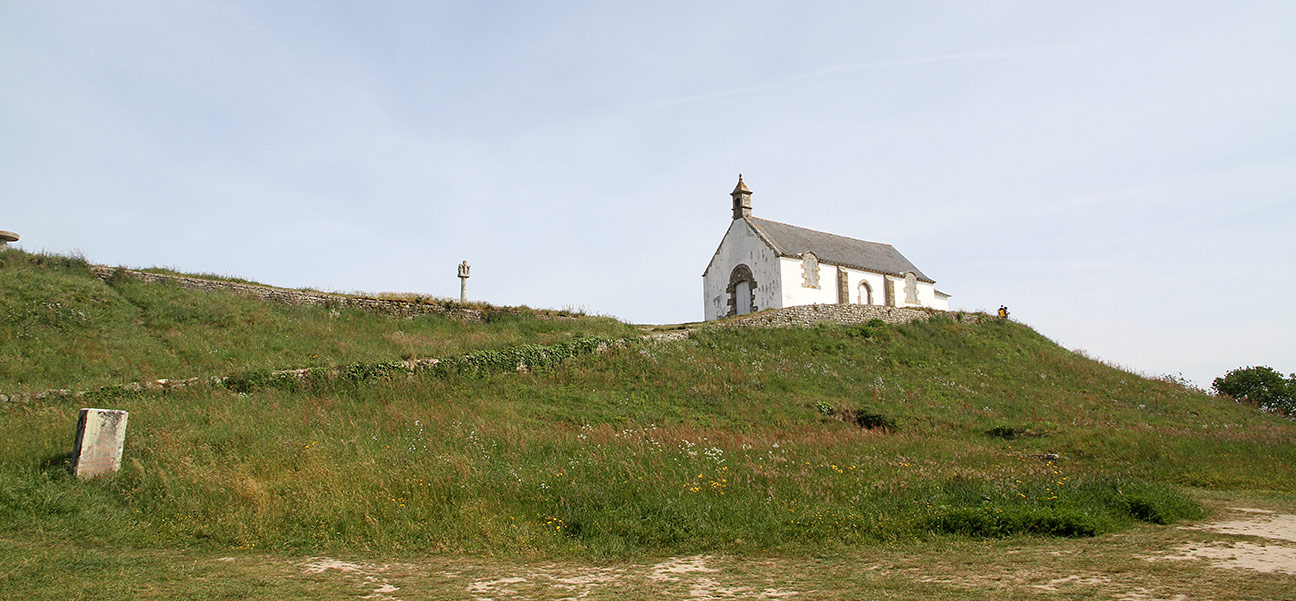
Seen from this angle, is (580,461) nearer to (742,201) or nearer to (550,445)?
(550,445)

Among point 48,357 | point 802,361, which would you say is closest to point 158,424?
point 48,357

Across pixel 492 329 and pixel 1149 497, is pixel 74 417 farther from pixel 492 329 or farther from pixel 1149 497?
pixel 1149 497

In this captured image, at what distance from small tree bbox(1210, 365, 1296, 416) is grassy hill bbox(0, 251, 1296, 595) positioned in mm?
20144

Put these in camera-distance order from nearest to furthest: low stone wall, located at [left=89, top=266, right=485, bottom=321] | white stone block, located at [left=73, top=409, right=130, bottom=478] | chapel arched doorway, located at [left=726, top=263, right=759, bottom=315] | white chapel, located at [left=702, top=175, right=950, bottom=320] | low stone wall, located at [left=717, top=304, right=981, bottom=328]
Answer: white stone block, located at [left=73, top=409, right=130, bottom=478] < low stone wall, located at [left=89, top=266, right=485, bottom=321] < low stone wall, located at [left=717, top=304, right=981, bottom=328] < white chapel, located at [left=702, top=175, right=950, bottom=320] < chapel arched doorway, located at [left=726, top=263, right=759, bottom=315]

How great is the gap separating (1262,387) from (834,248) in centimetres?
2691

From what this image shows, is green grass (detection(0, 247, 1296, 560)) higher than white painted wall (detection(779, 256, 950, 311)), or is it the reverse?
white painted wall (detection(779, 256, 950, 311))

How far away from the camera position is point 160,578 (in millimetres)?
6207

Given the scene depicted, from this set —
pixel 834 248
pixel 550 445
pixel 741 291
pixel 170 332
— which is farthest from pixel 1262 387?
pixel 170 332

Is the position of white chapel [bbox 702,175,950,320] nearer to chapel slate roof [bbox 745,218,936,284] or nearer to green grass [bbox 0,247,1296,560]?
chapel slate roof [bbox 745,218,936,284]

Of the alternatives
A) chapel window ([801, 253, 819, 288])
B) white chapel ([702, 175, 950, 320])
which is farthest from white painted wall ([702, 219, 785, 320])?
chapel window ([801, 253, 819, 288])

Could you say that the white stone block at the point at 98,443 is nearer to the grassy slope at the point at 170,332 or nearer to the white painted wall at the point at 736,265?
the grassy slope at the point at 170,332

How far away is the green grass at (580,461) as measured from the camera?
7.94 metres

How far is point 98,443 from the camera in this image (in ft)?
32.2

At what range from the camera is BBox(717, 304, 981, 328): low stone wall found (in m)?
29.0
